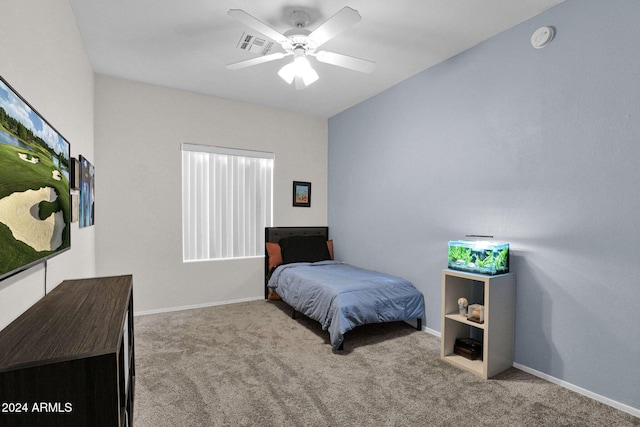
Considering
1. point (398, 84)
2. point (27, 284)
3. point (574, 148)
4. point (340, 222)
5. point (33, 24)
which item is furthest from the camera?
point (340, 222)

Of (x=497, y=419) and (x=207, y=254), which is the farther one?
(x=207, y=254)

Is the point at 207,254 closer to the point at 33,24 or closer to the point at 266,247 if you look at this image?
the point at 266,247

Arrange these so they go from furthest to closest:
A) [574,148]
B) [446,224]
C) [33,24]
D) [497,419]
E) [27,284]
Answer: [446,224] < [574,148] < [497,419] < [33,24] < [27,284]

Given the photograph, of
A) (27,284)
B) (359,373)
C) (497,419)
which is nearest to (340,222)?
(359,373)

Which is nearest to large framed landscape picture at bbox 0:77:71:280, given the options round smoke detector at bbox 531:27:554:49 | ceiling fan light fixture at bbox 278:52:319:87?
ceiling fan light fixture at bbox 278:52:319:87

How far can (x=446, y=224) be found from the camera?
3166 mm

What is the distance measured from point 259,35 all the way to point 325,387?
8.89ft

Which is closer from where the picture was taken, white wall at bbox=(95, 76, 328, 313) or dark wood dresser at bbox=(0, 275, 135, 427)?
dark wood dresser at bbox=(0, 275, 135, 427)

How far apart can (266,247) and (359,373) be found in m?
2.39

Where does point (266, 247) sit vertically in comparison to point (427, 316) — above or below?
above

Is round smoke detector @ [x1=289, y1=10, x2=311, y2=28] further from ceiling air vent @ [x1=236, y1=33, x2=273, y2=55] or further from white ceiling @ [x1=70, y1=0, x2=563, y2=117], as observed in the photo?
ceiling air vent @ [x1=236, y1=33, x2=273, y2=55]

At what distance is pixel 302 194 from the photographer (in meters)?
4.83

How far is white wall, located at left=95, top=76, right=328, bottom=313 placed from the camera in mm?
3633

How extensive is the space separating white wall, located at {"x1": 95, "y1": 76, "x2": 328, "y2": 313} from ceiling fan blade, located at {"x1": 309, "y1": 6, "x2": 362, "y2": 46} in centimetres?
230
